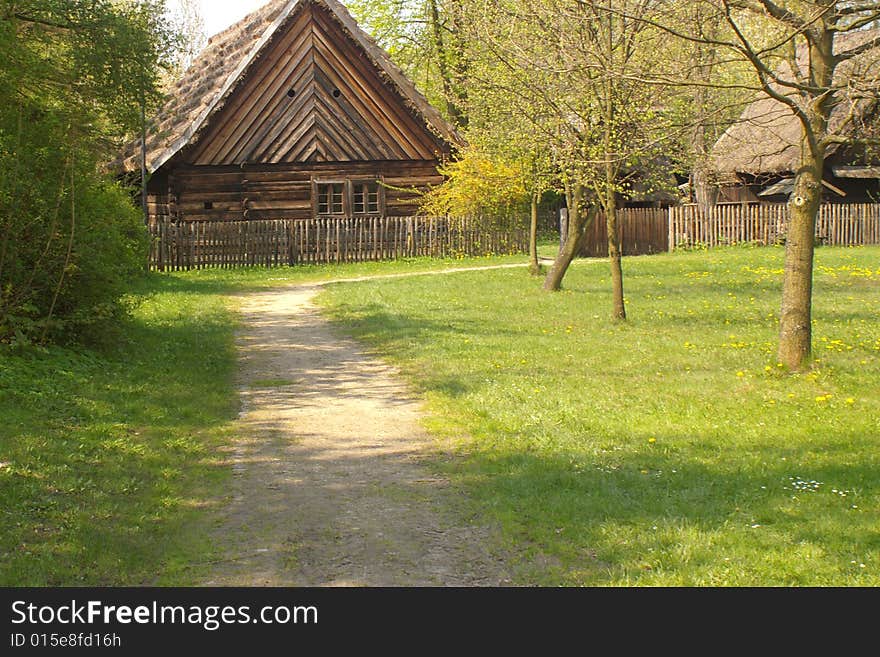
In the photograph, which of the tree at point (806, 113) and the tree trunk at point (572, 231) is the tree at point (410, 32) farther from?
the tree at point (806, 113)

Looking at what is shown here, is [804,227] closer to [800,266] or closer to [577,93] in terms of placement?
[800,266]

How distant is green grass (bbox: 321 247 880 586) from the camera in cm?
612

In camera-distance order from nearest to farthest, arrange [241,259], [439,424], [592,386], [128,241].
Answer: [439,424] < [592,386] < [128,241] < [241,259]

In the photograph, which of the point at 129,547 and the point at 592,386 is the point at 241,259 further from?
the point at 129,547

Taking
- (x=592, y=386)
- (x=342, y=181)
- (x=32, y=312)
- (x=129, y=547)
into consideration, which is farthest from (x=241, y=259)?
(x=129, y=547)

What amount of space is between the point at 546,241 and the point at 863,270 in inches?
837

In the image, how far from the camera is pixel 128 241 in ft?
48.4

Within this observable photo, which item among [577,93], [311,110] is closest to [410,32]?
[311,110]

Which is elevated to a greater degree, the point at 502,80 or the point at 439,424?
the point at 502,80

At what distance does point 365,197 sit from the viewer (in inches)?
1344

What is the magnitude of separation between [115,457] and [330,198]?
85.2 feet

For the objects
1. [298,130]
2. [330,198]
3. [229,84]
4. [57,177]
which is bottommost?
[57,177]

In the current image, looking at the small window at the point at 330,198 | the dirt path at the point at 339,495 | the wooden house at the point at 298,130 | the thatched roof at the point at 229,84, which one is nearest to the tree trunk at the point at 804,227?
the dirt path at the point at 339,495

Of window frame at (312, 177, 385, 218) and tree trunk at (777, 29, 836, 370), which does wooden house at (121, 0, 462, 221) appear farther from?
tree trunk at (777, 29, 836, 370)
